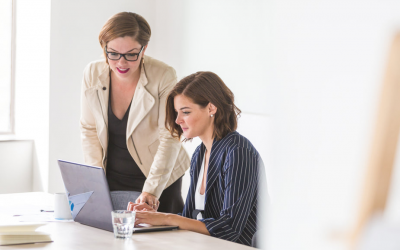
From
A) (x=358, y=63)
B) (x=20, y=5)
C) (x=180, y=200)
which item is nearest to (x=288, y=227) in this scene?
(x=358, y=63)

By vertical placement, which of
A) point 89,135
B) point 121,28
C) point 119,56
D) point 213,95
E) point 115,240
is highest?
point 121,28

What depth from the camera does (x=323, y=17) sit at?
11.1 feet

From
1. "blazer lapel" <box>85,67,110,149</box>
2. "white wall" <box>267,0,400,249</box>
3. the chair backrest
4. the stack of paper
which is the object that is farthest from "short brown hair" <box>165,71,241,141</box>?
"white wall" <box>267,0,400,249</box>

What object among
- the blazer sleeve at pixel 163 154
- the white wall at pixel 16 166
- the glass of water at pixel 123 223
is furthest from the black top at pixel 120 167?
the white wall at pixel 16 166

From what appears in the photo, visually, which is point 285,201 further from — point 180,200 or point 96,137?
point 96,137

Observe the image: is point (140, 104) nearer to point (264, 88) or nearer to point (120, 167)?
point (120, 167)

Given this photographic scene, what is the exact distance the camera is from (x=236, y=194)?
1.72 meters

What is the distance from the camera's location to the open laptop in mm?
1593

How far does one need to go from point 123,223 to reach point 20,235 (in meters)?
0.30

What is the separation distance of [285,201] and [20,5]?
2683mm

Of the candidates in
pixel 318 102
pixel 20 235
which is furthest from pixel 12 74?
pixel 20 235

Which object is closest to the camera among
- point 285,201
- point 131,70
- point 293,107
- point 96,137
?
point 131,70

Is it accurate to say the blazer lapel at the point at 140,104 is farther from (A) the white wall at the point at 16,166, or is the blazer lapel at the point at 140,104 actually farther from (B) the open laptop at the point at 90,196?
(A) the white wall at the point at 16,166

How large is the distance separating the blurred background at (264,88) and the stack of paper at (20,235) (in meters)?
2.34
